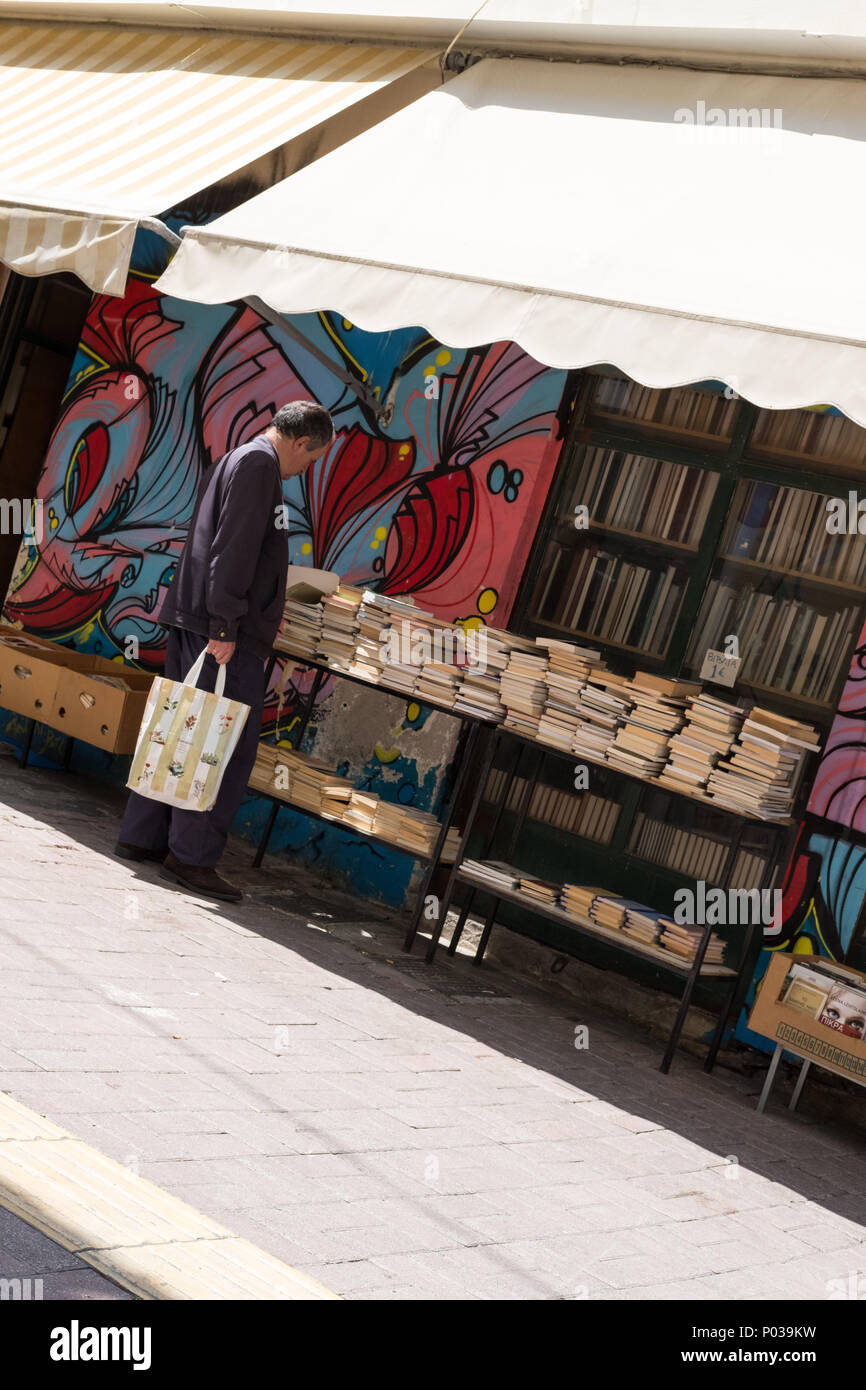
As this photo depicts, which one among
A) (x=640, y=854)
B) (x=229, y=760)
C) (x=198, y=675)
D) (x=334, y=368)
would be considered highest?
(x=334, y=368)

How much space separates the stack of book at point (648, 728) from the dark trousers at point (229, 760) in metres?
1.66

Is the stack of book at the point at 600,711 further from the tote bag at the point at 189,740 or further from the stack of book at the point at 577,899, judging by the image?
the tote bag at the point at 189,740

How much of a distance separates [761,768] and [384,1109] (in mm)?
2281

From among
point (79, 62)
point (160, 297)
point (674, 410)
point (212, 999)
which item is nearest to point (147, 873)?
point (212, 999)

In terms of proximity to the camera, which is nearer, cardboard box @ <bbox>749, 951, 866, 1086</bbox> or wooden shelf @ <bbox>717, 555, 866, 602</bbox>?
cardboard box @ <bbox>749, 951, 866, 1086</bbox>

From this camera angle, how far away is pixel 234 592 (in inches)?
264

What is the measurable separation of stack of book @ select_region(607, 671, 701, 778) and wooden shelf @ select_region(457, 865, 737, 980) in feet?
2.36

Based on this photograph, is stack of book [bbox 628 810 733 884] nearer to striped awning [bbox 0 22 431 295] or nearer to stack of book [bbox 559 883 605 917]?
stack of book [bbox 559 883 605 917]

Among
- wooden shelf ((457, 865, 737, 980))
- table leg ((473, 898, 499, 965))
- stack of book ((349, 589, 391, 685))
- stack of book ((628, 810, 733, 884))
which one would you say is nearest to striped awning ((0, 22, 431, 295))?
stack of book ((349, 589, 391, 685))

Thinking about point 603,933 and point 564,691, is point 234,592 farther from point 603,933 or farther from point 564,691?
point 603,933

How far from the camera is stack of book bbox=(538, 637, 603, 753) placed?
6.66 meters

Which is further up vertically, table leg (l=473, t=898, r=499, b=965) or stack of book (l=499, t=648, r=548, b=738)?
stack of book (l=499, t=648, r=548, b=738)

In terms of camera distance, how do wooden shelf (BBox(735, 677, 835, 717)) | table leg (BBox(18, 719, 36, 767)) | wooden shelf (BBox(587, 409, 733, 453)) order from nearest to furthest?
1. wooden shelf (BBox(735, 677, 835, 717))
2. wooden shelf (BBox(587, 409, 733, 453))
3. table leg (BBox(18, 719, 36, 767))

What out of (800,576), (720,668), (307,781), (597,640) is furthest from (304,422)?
(800,576)
